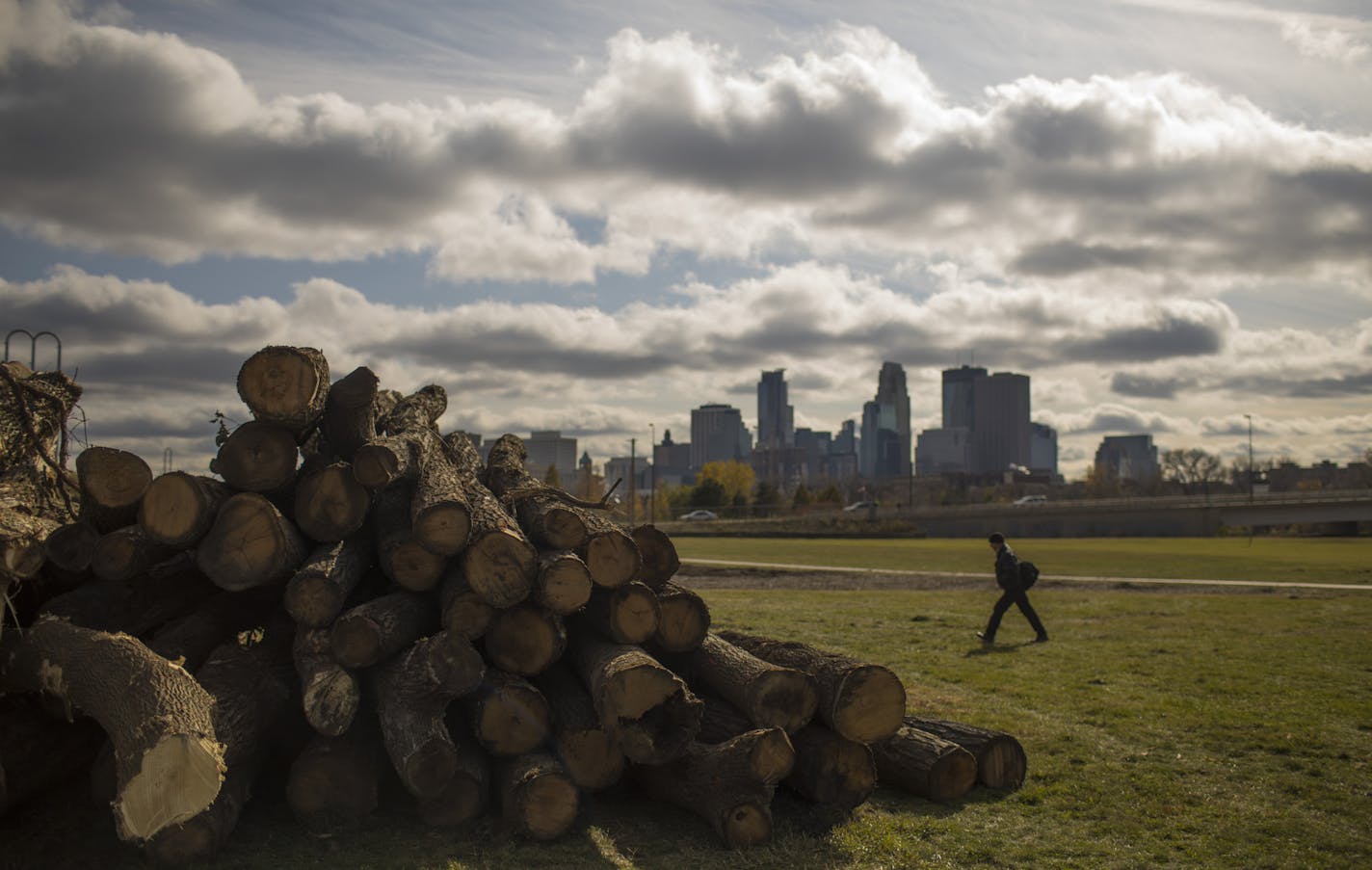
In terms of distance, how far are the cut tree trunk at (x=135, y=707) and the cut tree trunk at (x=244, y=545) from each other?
86 cm

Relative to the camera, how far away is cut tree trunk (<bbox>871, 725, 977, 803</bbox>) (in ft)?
22.6

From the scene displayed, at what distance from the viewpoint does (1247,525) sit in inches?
2840

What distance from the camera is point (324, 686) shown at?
19.7 ft

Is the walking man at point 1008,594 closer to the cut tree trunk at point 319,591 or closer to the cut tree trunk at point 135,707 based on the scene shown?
the cut tree trunk at point 319,591

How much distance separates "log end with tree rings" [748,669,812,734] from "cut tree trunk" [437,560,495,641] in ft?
5.90

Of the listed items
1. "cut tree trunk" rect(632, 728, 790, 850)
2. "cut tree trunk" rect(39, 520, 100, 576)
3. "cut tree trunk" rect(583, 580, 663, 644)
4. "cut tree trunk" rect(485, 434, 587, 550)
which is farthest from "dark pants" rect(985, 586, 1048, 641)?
"cut tree trunk" rect(39, 520, 100, 576)

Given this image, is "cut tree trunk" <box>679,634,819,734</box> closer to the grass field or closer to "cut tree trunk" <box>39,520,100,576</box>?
the grass field

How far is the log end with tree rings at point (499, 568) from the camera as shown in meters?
6.55

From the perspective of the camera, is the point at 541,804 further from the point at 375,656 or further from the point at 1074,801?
the point at 1074,801

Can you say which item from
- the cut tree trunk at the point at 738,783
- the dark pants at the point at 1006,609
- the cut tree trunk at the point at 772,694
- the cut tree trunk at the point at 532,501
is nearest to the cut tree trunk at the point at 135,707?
the cut tree trunk at the point at 532,501

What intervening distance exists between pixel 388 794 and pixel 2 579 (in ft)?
8.64

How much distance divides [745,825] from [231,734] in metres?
3.01

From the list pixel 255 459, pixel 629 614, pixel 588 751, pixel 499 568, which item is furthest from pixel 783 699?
pixel 255 459

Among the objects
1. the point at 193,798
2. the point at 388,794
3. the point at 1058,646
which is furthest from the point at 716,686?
the point at 1058,646
